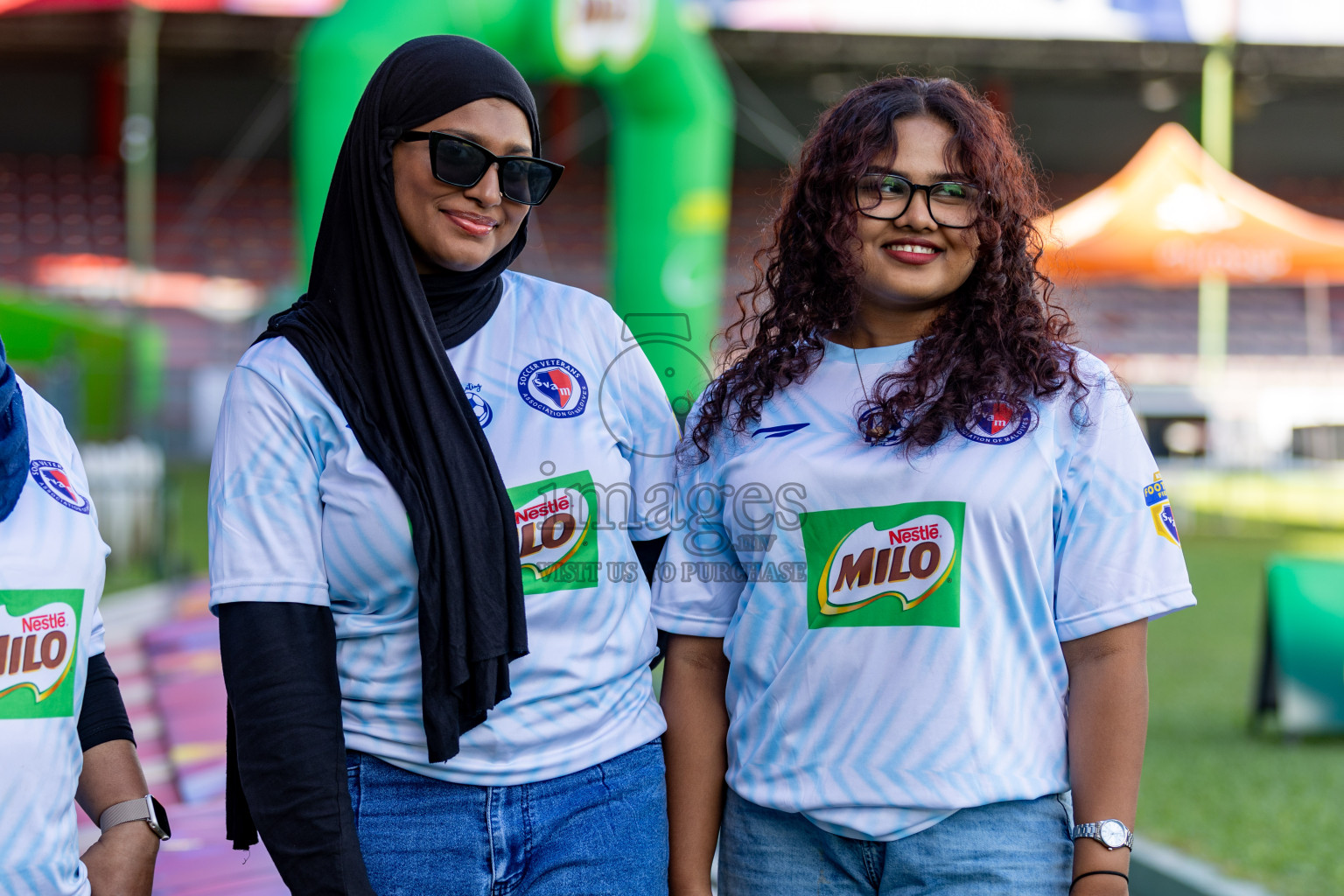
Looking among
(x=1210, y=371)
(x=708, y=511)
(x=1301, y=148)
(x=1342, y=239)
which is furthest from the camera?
(x=1301, y=148)

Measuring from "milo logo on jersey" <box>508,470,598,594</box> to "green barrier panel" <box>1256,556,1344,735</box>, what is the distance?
382cm

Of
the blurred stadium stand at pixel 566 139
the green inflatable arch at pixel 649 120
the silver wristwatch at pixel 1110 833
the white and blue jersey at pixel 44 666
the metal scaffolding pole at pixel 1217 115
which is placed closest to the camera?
the white and blue jersey at pixel 44 666

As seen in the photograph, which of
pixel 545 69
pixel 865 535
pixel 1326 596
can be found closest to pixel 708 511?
pixel 865 535

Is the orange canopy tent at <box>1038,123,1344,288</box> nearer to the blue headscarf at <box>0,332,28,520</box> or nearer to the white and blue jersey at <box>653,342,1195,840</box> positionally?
the white and blue jersey at <box>653,342,1195,840</box>

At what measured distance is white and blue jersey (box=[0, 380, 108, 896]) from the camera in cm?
130

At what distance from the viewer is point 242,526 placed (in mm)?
1333

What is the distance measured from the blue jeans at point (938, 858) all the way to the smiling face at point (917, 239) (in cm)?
62

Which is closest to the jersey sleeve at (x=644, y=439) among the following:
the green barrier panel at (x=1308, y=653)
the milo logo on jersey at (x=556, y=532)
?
the milo logo on jersey at (x=556, y=532)

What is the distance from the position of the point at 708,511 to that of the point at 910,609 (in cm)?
30

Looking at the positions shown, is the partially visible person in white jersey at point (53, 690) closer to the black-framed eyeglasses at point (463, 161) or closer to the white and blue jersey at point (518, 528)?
the white and blue jersey at point (518, 528)

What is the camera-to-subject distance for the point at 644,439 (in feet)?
5.32

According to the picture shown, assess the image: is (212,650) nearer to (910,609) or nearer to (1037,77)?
(910,609)

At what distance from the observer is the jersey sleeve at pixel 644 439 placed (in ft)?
5.25

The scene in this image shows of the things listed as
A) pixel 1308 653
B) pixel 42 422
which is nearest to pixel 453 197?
pixel 42 422
